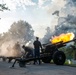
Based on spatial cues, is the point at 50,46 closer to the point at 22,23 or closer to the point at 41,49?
the point at 41,49

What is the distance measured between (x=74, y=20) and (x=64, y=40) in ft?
59.8

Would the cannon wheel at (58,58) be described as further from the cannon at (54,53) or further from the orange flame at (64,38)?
the orange flame at (64,38)

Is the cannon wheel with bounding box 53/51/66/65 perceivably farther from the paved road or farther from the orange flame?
the paved road

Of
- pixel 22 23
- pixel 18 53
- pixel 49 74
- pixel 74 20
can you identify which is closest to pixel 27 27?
pixel 22 23

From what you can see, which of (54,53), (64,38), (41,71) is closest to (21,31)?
(64,38)

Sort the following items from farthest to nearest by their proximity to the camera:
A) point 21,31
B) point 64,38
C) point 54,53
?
point 21,31 → point 64,38 → point 54,53

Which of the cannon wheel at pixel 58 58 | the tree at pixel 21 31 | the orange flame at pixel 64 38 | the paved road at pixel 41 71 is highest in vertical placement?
the tree at pixel 21 31

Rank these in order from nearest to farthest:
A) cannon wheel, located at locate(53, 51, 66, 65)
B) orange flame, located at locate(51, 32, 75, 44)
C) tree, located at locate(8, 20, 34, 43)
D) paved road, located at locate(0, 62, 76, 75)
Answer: paved road, located at locate(0, 62, 76, 75) → cannon wheel, located at locate(53, 51, 66, 65) → orange flame, located at locate(51, 32, 75, 44) → tree, located at locate(8, 20, 34, 43)

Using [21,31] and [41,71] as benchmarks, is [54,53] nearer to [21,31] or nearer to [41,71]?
[41,71]

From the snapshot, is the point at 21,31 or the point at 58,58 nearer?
the point at 58,58

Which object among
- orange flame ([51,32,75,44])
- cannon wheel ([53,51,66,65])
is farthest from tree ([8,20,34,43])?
cannon wheel ([53,51,66,65])

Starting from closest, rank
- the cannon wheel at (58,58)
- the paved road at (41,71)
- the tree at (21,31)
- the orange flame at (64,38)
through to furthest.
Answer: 1. the paved road at (41,71)
2. the cannon wheel at (58,58)
3. the orange flame at (64,38)
4. the tree at (21,31)

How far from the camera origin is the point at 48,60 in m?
22.0

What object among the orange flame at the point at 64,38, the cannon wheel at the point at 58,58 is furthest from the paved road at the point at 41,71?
the orange flame at the point at 64,38
